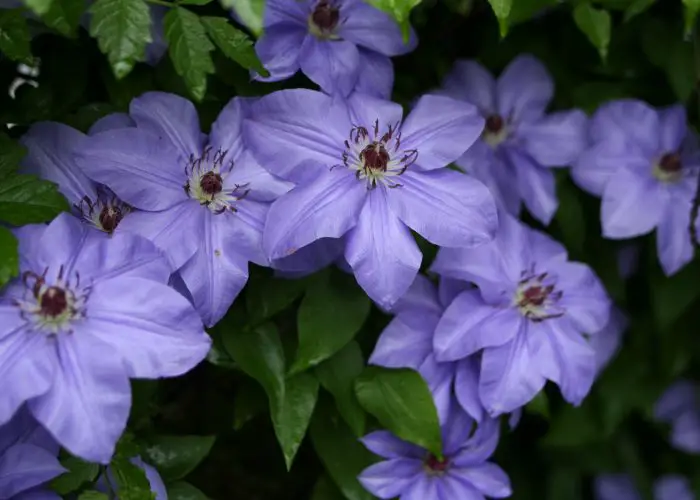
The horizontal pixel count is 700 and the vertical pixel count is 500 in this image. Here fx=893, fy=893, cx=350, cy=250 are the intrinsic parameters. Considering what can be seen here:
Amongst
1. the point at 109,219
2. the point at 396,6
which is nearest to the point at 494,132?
the point at 396,6

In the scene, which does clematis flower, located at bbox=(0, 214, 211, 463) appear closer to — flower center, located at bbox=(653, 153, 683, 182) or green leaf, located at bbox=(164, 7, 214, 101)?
green leaf, located at bbox=(164, 7, 214, 101)

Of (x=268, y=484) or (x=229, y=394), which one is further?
(x=268, y=484)

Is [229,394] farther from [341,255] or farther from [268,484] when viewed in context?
[341,255]

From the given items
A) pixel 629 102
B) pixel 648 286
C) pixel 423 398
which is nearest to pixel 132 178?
pixel 423 398

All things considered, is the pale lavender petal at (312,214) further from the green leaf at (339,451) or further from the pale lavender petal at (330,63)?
the green leaf at (339,451)

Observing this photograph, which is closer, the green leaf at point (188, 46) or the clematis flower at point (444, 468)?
the green leaf at point (188, 46)

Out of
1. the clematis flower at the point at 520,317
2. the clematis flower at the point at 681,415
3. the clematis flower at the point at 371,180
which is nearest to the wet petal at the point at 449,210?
the clematis flower at the point at 371,180
